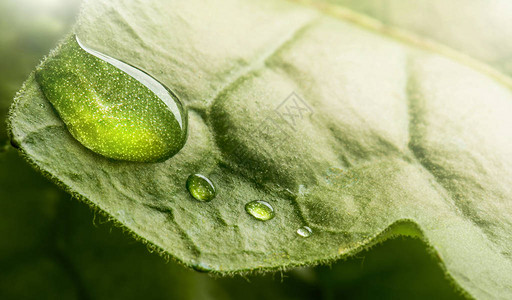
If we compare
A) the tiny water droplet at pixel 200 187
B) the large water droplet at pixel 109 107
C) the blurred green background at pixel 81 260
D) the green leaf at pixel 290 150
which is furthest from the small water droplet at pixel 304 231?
the blurred green background at pixel 81 260

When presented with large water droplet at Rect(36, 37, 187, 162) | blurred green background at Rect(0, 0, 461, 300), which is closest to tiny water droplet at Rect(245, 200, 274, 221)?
large water droplet at Rect(36, 37, 187, 162)

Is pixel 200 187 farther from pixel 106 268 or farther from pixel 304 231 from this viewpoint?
pixel 106 268

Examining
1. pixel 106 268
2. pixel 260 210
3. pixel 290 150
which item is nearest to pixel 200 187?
pixel 260 210

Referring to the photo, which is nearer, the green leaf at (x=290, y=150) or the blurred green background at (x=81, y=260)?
the green leaf at (x=290, y=150)

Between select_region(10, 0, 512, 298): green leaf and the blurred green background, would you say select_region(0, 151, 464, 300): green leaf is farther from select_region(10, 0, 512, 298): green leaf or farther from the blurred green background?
select_region(10, 0, 512, 298): green leaf

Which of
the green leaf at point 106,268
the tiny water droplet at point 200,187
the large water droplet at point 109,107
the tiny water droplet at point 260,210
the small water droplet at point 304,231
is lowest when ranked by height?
the green leaf at point 106,268

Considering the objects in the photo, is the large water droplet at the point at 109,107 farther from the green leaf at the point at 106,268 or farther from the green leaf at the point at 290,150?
the green leaf at the point at 106,268

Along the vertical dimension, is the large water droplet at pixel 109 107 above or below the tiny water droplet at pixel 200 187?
above
